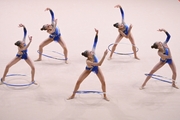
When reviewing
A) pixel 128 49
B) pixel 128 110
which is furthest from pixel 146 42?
pixel 128 110

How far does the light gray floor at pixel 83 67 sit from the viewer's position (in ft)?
25.7

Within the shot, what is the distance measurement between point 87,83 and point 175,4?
8.83 meters

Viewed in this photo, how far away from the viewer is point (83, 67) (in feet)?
33.0

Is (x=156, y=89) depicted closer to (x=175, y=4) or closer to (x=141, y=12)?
(x=141, y=12)

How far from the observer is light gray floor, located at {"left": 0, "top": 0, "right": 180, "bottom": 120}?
25.7ft

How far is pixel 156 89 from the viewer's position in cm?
889

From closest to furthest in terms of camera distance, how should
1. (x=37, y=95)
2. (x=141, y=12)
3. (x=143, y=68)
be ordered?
(x=37, y=95) < (x=143, y=68) < (x=141, y=12)

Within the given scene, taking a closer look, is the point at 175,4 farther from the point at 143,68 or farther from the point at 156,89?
the point at 156,89

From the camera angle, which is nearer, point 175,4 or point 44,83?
point 44,83

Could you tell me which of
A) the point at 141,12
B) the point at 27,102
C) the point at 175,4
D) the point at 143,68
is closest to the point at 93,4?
the point at 141,12

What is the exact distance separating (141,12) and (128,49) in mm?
4172

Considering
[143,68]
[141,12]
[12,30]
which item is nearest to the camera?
[143,68]

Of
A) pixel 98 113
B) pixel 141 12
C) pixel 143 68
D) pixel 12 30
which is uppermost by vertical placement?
pixel 141 12

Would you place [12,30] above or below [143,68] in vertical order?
above
